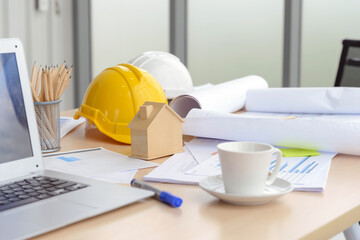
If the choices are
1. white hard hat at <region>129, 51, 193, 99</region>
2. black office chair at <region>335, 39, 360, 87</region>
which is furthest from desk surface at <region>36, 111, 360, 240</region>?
black office chair at <region>335, 39, 360, 87</region>

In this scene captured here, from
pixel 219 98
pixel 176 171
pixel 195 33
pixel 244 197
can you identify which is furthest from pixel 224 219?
pixel 195 33

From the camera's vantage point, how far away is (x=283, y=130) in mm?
1048

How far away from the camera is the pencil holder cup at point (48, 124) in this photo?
1079mm

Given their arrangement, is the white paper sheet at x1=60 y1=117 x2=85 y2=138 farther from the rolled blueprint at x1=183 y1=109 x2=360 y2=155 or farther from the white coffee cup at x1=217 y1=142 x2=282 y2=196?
the white coffee cup at x1=217 y1=142 x2=282 y2=196

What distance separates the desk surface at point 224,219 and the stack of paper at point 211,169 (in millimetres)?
21

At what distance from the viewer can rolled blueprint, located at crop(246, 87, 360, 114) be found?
1307 millimetres

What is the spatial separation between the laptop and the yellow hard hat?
0.29m

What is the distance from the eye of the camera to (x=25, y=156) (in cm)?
87

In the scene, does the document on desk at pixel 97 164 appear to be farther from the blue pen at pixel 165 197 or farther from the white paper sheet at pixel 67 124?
the white paper sheet at pixel 67 124

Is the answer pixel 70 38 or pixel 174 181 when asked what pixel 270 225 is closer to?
pixel 174 181

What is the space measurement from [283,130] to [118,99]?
0.39m

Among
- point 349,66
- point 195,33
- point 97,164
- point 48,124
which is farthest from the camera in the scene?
point 195,33

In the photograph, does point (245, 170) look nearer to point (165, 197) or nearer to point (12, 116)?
point (165, 197)

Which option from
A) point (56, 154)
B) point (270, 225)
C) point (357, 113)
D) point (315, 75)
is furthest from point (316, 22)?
point (270, 225)
